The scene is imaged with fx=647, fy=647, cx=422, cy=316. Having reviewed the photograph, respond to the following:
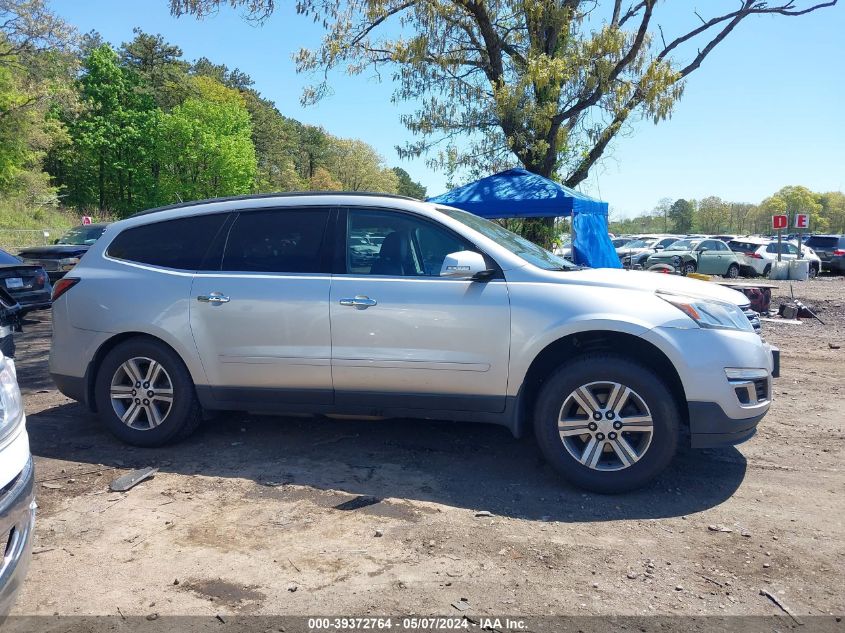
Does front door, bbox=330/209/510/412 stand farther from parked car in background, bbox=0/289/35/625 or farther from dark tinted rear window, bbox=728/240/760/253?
dark tinted rear window, bbox=728/240/760/253

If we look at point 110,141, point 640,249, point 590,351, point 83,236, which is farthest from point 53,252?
point 110,141

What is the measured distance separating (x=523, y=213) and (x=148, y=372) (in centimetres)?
732

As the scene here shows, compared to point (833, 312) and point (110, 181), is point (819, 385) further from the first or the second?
point (110, 181)

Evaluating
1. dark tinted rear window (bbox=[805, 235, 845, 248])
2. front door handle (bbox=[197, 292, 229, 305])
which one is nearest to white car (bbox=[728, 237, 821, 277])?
dark tinted rear window (bbox=[805, 235, 845, 248])

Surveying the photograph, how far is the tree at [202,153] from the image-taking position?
52.8 metres

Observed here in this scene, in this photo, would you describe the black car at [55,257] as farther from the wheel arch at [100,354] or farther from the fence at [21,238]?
the fence at [21,238]

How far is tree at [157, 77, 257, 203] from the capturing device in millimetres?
52812

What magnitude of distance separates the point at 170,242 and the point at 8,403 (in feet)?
8.84

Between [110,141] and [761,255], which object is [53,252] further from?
[110,141]

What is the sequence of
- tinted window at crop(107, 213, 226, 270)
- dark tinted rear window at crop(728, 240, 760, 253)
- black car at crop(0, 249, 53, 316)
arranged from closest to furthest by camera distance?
tinted window at crop(107, 213, 226, 270) → black car at crop(0, 249, 53, 316) → dark tinted rear window at crop(728, 240, 760, 253)

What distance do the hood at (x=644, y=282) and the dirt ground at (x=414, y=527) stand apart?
48.3 inches

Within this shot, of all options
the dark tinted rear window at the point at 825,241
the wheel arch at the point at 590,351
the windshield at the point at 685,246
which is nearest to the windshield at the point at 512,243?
the wheel arch at the point at 590,351

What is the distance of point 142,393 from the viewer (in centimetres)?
490

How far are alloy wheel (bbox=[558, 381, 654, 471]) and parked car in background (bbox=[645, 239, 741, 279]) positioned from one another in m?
21.8
